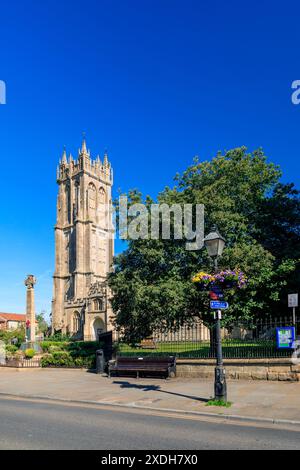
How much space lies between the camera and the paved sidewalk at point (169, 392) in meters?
10.1

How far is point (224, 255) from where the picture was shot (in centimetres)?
1764

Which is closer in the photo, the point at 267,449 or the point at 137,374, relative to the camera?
the point at 267,449

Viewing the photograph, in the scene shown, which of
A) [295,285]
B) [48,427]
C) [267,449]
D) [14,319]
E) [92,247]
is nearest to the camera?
[267,449]

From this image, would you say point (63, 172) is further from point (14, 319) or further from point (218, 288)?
point (218, 288)

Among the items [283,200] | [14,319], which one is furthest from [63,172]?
[283,200]

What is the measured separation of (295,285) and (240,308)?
3.53 m

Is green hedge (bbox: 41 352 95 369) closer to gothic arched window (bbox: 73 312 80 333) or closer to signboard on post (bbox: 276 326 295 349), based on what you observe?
signboard on post (bbox: 276 326 295 349)

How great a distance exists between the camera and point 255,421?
8922 millimetres

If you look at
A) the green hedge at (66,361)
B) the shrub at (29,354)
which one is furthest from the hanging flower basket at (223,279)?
the shrub at (29,354)

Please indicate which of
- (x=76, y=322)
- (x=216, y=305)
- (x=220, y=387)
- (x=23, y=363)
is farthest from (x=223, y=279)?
(x=76, y=322)

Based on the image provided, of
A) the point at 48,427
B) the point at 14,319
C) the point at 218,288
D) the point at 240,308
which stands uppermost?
the point at 218,288

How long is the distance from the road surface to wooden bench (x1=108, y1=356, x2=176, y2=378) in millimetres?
6162

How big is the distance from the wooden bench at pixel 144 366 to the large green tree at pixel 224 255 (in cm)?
179

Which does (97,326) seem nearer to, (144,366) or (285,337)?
(144,366)
